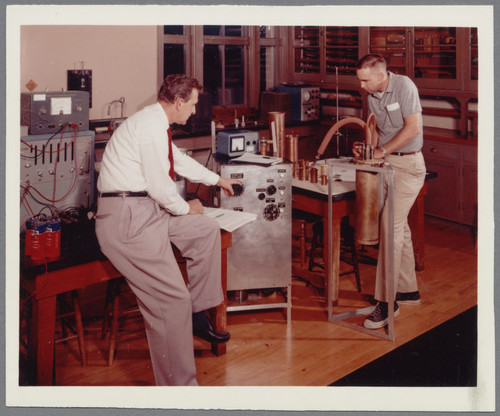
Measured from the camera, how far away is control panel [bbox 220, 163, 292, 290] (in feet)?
13.5

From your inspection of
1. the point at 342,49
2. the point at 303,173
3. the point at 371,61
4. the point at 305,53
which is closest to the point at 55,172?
the point at 303,173

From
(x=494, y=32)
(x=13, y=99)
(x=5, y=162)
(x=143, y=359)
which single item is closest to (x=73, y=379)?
(x=143, y=359)

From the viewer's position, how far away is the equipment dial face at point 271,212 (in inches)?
164

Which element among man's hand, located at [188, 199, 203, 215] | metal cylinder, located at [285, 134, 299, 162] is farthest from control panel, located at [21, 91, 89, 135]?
metal cylinder, located at [285, 134, 299, 162]

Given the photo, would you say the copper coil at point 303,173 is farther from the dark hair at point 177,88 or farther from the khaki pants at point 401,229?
the dark hair at point 177,88

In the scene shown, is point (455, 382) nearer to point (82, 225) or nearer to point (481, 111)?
point (481, 111)

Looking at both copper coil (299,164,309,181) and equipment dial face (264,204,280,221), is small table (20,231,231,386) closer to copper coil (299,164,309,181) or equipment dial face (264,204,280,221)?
equipment dial face (264,204,280,221)

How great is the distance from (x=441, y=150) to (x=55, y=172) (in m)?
3.87

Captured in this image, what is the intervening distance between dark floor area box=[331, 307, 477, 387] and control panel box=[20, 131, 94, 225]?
7.24 ft

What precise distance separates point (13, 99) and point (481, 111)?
88.6 inches

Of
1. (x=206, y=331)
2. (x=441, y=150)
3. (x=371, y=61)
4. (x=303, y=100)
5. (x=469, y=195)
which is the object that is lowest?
(x=206, y=331)

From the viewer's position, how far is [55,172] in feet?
13.9

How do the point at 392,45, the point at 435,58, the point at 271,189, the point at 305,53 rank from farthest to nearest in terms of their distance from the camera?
1. the point at 305,53
2. the point at 392,45
3. the point at 435,58
4. the point at 271,189

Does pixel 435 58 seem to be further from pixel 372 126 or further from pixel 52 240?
pixel 52 240
